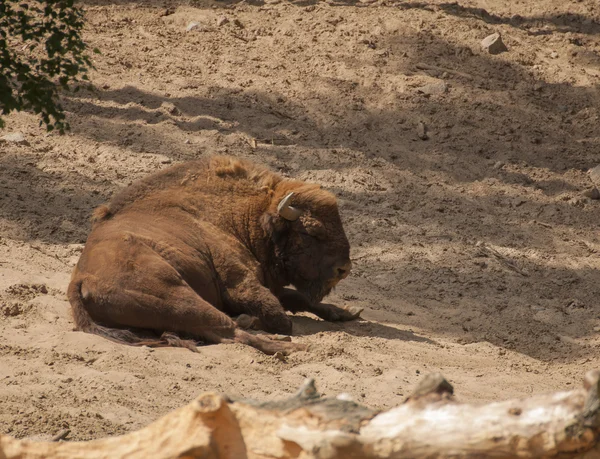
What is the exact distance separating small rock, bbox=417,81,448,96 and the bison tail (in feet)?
21.6

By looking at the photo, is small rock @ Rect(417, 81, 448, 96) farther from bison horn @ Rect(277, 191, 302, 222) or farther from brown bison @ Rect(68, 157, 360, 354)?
bison horn @ Rect(277, 191, 302, 222)

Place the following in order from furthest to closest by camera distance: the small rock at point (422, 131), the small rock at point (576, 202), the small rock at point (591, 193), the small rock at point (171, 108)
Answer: the small rock at point (422, 131), the small rock at point (171, 108), the small rock at point (591, 193), the small rock at point (576, 202)

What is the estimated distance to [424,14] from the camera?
13.3 meters

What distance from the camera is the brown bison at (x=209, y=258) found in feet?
20.6

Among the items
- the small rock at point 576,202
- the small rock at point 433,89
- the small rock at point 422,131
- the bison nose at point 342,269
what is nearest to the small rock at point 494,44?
the small rock at point 433,89

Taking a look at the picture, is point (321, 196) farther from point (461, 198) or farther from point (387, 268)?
point (461, 198)

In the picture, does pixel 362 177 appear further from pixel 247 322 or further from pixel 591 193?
pixel 247 322

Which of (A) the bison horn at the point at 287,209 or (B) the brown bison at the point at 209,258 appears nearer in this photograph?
(B) the brown bison at the point at 209,258

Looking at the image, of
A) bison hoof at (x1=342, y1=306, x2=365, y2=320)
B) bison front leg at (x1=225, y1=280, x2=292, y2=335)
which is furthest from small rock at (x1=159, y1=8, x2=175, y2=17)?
bison front leg at (x1=225, y1=280, x2=292, y2=335)

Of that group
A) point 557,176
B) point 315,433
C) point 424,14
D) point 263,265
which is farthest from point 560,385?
point 424,14

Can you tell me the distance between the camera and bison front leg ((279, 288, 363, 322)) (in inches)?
301

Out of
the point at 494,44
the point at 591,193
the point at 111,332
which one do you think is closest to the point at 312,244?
the point at 111,332

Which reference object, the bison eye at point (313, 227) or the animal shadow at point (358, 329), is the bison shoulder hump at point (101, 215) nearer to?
the bison eye at point (313, 227)

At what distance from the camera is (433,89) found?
12.0 metres
